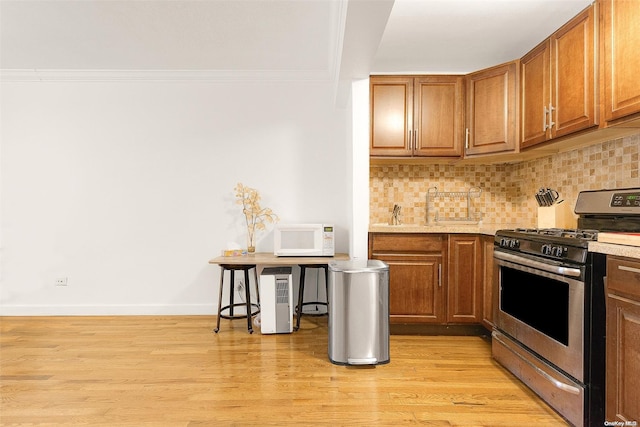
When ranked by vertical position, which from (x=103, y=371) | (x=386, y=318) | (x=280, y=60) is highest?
(x=280, y=60)

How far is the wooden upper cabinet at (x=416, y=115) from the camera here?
3.42 meters

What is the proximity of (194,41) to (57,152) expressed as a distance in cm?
183

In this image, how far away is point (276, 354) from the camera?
9.31 ft

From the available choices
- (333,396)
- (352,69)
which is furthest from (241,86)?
(333,396)


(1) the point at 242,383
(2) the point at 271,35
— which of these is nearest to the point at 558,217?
(1) the point at 242,383

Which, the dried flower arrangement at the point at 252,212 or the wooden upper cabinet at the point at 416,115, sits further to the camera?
the dried flower arrangement at the point at 252,212

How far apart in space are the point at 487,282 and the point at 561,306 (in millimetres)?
1134

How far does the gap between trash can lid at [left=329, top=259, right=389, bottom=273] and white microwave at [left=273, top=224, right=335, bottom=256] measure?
611 millimetres

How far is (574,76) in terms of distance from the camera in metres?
2.45

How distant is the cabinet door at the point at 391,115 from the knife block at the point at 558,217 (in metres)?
1.14

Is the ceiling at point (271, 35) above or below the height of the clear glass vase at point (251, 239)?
above

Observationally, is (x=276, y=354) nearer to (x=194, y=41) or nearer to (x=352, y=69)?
(x=352, y=69)

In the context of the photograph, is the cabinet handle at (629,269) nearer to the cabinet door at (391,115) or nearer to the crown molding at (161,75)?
the cabinet door at (391,115)

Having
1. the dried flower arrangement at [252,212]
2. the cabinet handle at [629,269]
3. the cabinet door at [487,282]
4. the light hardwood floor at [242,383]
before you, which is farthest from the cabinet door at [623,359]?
the dried flower arrangement at [252,212]
